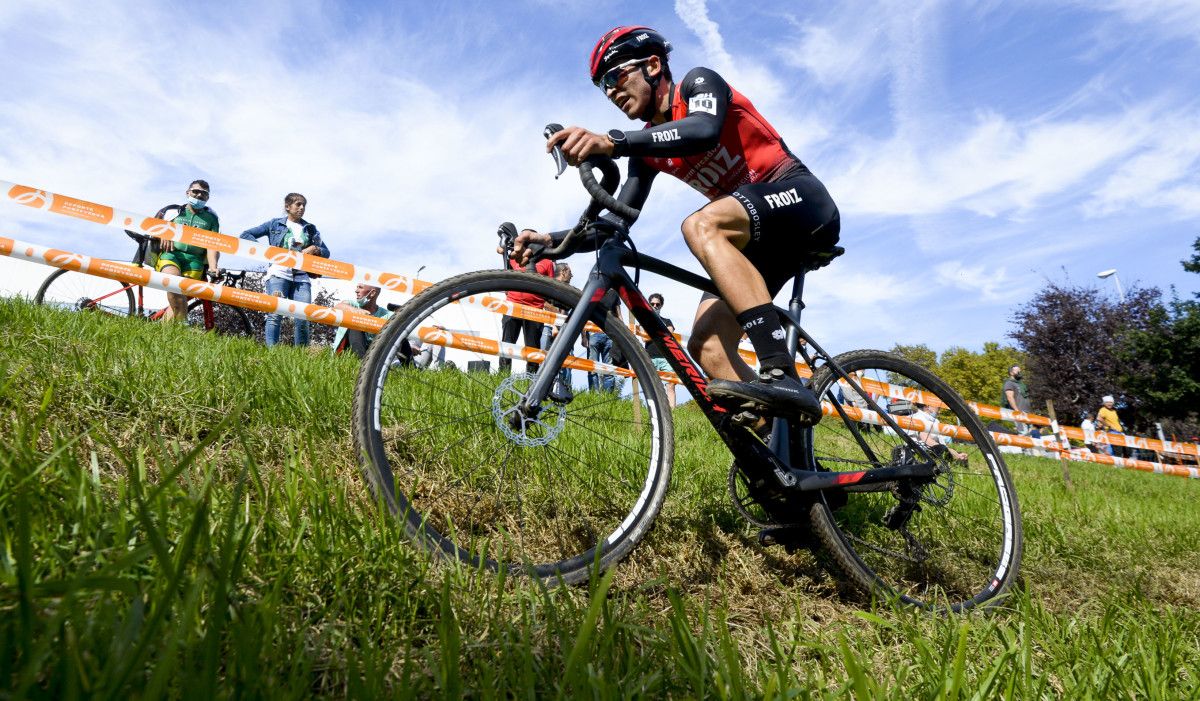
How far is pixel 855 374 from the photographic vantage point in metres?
3.54

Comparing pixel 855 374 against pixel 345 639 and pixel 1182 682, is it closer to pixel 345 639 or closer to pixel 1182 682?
pixel 1182 682

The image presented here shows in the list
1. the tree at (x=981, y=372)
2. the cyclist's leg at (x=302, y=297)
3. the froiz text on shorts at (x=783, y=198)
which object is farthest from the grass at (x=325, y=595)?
the tree at (x=981, y=372)

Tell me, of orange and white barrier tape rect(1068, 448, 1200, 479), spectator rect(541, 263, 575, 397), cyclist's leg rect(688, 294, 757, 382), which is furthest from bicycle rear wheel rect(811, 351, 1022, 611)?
orange and white barrier tape rect(1068, 448, 1200, 479)

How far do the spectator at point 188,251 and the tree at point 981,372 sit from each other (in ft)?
183

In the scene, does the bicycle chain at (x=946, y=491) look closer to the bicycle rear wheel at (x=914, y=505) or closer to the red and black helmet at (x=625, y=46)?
the bicycle rear wheel at (x=914, y=505)

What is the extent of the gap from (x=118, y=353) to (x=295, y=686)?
277cm

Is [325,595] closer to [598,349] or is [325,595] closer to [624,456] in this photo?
[624,456]

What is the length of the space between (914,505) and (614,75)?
8.58 feet

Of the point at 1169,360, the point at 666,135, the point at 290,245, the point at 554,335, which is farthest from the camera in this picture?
the point at 1169,360

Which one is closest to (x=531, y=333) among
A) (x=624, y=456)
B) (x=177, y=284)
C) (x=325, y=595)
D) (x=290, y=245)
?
(x=290, y=245)

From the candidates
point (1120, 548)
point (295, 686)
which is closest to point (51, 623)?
point (295, 686)

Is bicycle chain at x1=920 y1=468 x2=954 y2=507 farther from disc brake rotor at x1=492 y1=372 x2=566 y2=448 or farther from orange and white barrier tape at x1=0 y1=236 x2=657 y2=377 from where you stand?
orange and white barrier tape at x1=0 y1=236 x2=657 y2=377

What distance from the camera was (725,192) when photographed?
334 cm

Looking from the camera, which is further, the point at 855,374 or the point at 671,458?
the point at 855,374
